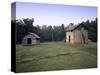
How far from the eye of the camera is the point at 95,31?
9.20ft

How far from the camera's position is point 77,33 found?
2695mm

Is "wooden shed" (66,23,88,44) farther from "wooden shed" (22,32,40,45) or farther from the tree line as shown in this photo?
"wooden shed" (22,32,40,45)

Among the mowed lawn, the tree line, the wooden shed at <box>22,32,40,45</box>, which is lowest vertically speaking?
the mowed lawn

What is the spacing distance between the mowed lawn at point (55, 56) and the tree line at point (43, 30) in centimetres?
8

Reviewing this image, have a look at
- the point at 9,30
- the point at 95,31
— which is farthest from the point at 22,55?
the point at 95,31

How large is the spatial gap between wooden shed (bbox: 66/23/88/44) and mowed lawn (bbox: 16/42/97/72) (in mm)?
70

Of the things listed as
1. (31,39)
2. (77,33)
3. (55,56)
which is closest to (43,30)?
(31,39)

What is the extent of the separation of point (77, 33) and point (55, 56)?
45 cm

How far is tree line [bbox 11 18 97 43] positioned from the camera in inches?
92.8

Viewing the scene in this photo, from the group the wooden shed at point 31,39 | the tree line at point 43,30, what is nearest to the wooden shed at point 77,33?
the tree line at point 43,30

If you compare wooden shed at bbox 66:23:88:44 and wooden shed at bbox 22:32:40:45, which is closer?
wooden shed at bbox 22:32:40:45

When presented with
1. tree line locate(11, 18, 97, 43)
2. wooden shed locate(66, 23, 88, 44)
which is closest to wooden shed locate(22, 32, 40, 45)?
tree line locate(11, 18, 97, 43)

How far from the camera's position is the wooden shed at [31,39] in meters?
2.41

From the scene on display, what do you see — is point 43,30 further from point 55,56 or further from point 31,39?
point 55,56
